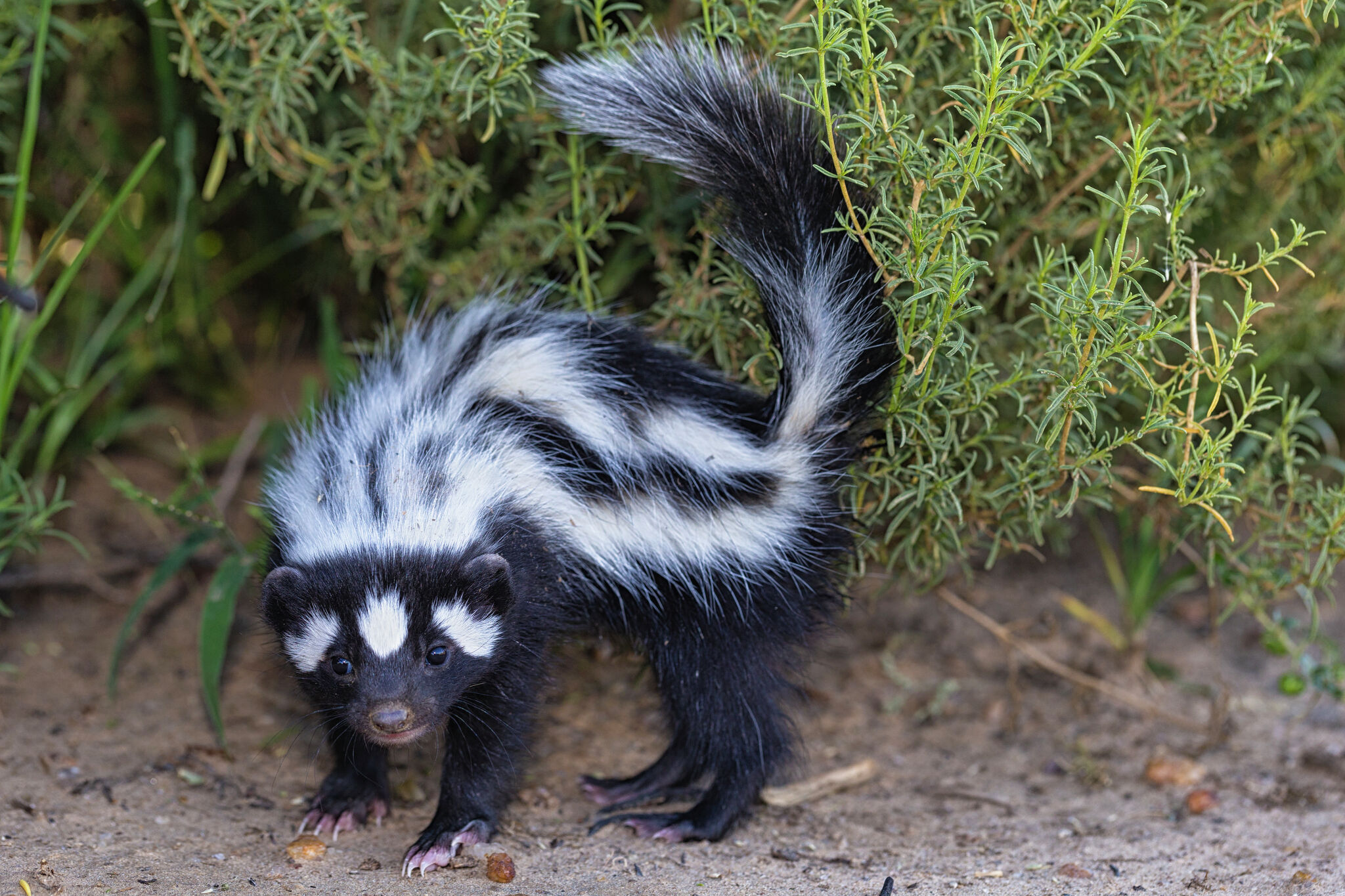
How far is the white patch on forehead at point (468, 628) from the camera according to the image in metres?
3.01

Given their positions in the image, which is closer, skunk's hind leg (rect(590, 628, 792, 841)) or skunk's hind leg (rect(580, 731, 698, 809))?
skunk's hind leg (rect(590, 628, 792, 841))

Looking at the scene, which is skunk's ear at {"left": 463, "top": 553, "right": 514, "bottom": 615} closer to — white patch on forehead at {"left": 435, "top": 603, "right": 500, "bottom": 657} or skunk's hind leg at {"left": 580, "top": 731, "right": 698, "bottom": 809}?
white patch on forehead at {"left": 435, "top": 603, "right": 500, "bottom": 657}

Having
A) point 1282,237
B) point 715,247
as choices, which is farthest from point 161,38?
point 1282,237

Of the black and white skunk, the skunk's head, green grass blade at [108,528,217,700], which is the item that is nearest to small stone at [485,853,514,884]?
the black and white skunk

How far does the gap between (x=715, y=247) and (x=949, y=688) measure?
1.89 meters

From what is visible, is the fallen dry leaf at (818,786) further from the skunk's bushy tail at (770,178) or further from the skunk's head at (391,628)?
the skunk's bushy tail at (770,178)

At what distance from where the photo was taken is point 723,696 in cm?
343

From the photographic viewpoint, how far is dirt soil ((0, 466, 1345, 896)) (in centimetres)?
310

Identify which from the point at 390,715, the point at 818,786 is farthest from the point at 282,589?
the point at 818,786

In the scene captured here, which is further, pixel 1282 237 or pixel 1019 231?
pixel 1282 237

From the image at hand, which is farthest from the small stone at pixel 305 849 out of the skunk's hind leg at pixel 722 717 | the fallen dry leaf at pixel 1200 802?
the fallen dry leaf at pixel 1200 802

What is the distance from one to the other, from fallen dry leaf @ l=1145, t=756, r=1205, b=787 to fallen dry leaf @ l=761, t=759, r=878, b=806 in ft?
2.90

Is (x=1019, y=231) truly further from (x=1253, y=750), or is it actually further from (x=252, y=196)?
(x=252, y=196)

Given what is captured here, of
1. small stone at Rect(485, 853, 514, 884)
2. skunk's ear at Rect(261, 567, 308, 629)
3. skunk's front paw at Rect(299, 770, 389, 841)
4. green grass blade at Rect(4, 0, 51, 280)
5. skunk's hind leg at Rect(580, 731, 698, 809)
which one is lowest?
skunk's hind leg at Rect(580, 731, 698, 809)
